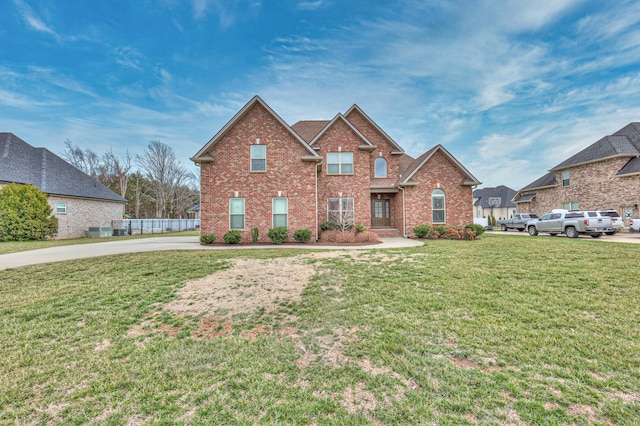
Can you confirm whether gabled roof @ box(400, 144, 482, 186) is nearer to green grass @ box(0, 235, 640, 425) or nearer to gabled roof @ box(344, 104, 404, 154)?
gabled roof @ box(344, 104, 404, 154)

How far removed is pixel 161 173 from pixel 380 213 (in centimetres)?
3879

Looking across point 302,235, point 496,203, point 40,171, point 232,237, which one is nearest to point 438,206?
point 302,235

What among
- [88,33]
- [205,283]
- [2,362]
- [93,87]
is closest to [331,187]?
[205,283]

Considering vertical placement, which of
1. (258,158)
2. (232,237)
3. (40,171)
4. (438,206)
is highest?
(40,171)

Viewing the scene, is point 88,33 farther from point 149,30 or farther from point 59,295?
point 59,295

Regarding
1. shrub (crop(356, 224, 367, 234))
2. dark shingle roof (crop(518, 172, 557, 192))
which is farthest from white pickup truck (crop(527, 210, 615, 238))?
shrub (crop(356, 224, 367, 234))

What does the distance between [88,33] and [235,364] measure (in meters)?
22.1

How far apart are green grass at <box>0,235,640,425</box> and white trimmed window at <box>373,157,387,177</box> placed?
1391 cm

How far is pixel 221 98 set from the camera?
2202 cm

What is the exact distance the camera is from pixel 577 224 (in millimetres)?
16375

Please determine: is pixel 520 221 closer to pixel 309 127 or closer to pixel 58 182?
pixel 309 127

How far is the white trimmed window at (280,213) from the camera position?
15.0 meters

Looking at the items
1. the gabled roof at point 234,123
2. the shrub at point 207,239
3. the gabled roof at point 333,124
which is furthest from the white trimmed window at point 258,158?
the shrub at point 207,239

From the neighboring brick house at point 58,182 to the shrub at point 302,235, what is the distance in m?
20.8
